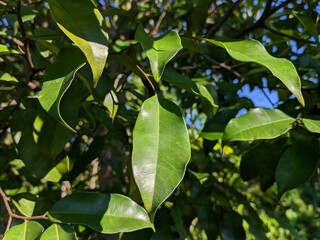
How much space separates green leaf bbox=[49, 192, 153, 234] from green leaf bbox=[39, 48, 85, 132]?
0.40 ft

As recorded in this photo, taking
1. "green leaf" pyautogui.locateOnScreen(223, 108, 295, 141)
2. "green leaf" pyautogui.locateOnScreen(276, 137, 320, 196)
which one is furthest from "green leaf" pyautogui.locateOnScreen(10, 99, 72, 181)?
"green leaf" pyautogui.locateOnScreen(276, 137, 320, 196)

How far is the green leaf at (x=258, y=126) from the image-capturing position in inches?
34.5

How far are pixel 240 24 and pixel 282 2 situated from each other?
662 millimetres

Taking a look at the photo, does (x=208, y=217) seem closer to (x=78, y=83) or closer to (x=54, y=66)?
(x=78, y=83)

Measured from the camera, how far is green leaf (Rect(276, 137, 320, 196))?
911 millimetres

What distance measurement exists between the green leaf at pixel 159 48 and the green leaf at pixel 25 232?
0.29m

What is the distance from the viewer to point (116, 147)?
74.8 inches

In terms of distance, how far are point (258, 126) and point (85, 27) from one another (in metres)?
0.41

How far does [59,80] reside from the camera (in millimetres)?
674

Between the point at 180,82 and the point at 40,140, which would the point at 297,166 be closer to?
the point at 180,82

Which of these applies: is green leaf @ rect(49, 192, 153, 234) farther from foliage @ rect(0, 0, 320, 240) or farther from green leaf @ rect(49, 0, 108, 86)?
green leaf @ rect(49, 0, 108, 86)

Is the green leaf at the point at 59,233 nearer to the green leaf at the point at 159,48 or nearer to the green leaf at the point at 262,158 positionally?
the green leaf at the point at 159,48

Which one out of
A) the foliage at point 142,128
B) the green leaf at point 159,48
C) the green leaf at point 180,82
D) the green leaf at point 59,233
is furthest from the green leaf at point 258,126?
the green leaf at point 59,233

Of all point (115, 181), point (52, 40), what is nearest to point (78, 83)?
point (52, 40)
